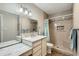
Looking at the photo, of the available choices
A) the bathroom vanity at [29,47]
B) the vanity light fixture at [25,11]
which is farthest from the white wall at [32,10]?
the bathroom vanity at [29,47]

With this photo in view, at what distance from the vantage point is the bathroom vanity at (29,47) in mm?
1066

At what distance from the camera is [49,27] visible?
1.35m

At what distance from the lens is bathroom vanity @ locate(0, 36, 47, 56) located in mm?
1066

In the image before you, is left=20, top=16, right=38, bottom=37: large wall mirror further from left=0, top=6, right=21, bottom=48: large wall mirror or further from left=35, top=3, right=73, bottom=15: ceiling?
left=35, top=3, right=73, bottom=15: ceiling

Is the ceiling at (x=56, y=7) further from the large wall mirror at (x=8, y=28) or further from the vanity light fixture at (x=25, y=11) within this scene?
the large wall mirror at (x=8, y=28)

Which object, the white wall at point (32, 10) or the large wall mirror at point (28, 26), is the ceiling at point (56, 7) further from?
the large wall mirror at point (28, 26)

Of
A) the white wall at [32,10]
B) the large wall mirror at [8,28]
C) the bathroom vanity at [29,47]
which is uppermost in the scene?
the white wall at [32,10]

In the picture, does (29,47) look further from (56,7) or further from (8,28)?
(56,7)

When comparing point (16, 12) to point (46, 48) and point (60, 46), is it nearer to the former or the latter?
point (46, 48)

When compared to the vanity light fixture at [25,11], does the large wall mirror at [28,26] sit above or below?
below

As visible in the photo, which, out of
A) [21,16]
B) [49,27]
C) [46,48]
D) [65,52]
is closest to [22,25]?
[21,16]

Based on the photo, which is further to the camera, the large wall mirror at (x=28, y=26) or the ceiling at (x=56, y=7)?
the large wall mirror at (x=28, y=26)

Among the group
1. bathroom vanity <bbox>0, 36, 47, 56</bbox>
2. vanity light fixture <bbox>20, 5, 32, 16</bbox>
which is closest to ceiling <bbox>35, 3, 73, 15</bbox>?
vanity light fixture <bbox>20, 5, 32, 16</bbox>

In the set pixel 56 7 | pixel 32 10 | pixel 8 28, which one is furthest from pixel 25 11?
pixel 56 7
